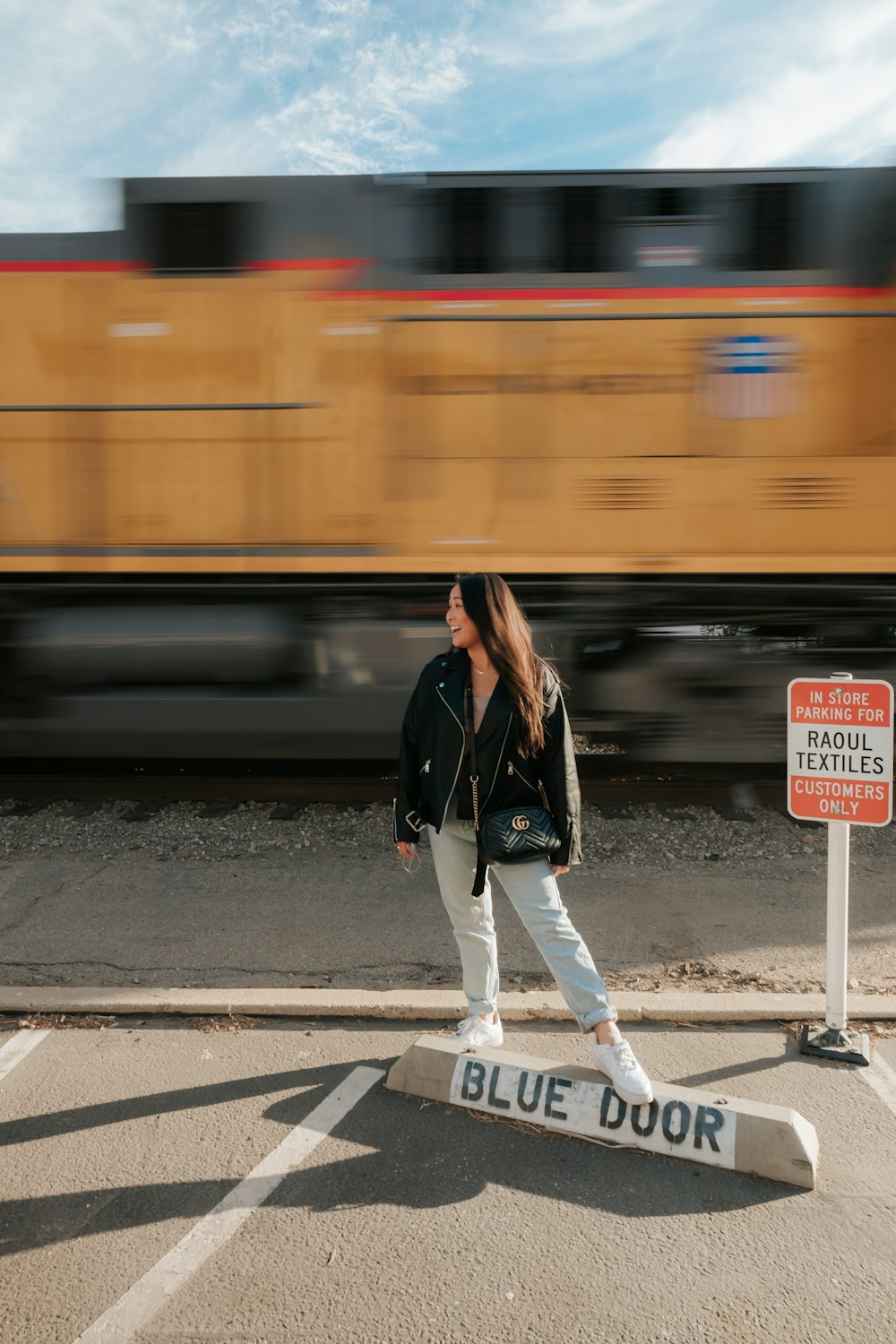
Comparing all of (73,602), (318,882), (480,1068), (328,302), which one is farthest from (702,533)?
(73,602)

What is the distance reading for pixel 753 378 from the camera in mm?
5312

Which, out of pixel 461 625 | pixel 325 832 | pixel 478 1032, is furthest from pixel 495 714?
pixel 325 832

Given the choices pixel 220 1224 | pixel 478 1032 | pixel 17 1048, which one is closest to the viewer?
pixel 220 1224

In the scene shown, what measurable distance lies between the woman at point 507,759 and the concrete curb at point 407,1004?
1.79 ft

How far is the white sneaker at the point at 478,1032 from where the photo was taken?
10.2ft

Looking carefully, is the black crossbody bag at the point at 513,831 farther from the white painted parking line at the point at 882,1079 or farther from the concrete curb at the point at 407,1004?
the white painted parking line at the point at 882,1079

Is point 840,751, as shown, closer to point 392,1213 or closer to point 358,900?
point 392,1213

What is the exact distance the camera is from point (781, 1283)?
2193 millimetres

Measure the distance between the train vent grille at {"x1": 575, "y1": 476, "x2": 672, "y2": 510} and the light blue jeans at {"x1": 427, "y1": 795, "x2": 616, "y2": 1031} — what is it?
281 centimetres

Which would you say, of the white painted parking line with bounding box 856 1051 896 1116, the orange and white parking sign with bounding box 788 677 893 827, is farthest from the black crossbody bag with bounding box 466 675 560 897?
the white painted parking line with bounding box 856 1051 896 1116

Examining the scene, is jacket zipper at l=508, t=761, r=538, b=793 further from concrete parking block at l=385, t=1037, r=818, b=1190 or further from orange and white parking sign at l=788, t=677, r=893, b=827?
orange and white parking sign at l=788, t=677, r=893, b=827

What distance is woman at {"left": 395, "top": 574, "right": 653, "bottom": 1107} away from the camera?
288 cm

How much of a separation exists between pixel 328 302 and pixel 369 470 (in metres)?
0.97

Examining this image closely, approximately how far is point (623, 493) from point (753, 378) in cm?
97
